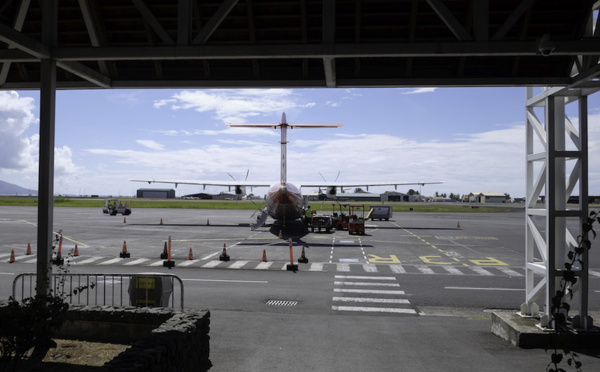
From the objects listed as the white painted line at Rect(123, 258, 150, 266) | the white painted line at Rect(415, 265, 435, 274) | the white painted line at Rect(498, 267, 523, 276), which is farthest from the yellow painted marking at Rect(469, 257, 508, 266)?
the white painted line at Rect(123, 258, 150, 266)

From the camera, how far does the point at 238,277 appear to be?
18.0 m

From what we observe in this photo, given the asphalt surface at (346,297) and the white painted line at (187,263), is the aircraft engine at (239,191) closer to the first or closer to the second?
the asphalt surface at (346,297)

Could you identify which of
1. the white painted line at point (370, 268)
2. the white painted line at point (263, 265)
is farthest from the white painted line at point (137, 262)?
the white painted line at point (370, 268)

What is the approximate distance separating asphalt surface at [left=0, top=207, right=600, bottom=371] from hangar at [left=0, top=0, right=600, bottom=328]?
2.73 meters

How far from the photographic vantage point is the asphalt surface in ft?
30.4

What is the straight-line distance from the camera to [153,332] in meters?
7.30

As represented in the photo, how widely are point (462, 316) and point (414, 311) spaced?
1.42 meters

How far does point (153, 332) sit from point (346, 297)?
28.6 feet

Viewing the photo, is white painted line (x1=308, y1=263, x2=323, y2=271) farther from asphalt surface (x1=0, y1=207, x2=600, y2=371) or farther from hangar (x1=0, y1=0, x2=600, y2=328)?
hangar (x1=0, y1=0, x2=600, y2=328)

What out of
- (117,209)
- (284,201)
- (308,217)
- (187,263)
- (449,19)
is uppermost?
(449,19)

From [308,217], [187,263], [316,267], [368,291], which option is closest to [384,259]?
[316,267]

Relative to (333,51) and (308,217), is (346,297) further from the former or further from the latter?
(308,217)

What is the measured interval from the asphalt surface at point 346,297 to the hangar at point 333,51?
2.73 meters

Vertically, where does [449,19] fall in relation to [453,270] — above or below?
above
